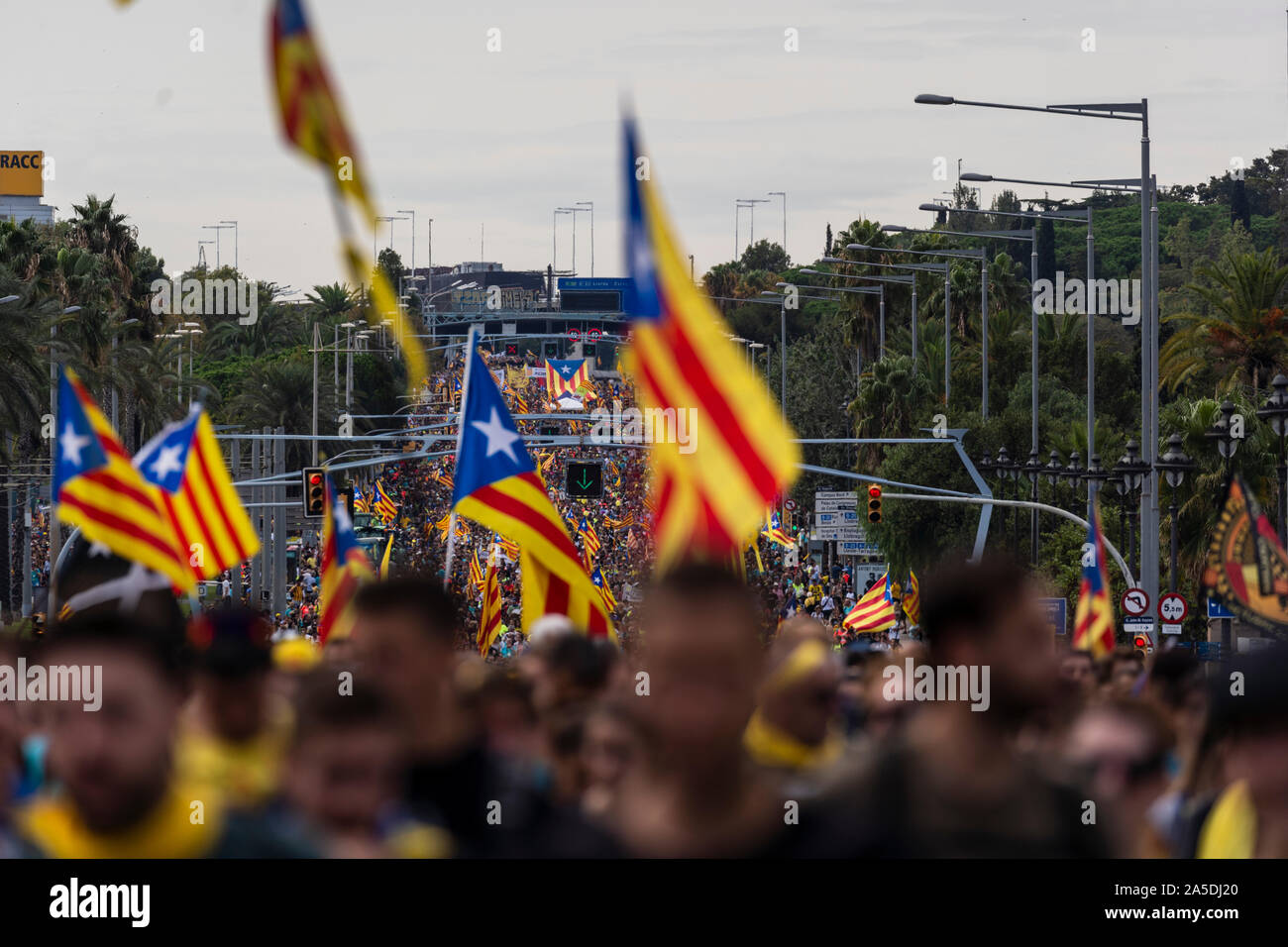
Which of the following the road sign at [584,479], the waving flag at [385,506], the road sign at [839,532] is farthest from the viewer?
the waving flag at [385,506]

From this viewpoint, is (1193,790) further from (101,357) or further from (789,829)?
(101,357)

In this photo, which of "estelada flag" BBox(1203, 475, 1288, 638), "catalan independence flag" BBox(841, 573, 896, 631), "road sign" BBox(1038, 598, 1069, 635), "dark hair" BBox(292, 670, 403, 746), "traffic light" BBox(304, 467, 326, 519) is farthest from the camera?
"traffic light" BBox(304, 467, 326, 519)

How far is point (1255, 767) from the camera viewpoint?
489cm

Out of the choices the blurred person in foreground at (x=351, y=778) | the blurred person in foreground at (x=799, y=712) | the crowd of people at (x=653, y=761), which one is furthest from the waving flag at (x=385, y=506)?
the blurred person in foreground at (x=351, y=778)

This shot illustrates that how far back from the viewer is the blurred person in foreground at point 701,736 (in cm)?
378

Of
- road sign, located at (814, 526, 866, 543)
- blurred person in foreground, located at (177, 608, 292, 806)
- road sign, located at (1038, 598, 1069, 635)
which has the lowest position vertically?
road sign, located at (1038, 598, 1069, 635)

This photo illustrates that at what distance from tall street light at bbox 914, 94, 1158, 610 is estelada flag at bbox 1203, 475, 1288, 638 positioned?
16839 millimetres

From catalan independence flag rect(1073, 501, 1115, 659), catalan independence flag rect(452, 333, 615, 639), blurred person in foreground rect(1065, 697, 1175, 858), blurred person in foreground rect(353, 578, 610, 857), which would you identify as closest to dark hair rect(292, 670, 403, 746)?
blurred person in foreground rect(353, 578, 610, 857)

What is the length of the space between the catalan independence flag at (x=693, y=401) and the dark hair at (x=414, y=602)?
0.64 metres

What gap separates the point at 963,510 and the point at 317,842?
48.5 meters

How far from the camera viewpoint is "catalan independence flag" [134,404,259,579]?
14.6 metres

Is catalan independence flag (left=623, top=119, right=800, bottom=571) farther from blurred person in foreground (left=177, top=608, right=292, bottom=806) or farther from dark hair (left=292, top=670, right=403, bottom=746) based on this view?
blurred person in foreground (left=177, top=608, right=292, bottom=806)

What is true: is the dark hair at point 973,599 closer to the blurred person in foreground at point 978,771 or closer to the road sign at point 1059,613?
the blurred person in foreground at point 978,771

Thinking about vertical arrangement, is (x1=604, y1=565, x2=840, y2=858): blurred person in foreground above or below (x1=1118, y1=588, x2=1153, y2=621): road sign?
above
